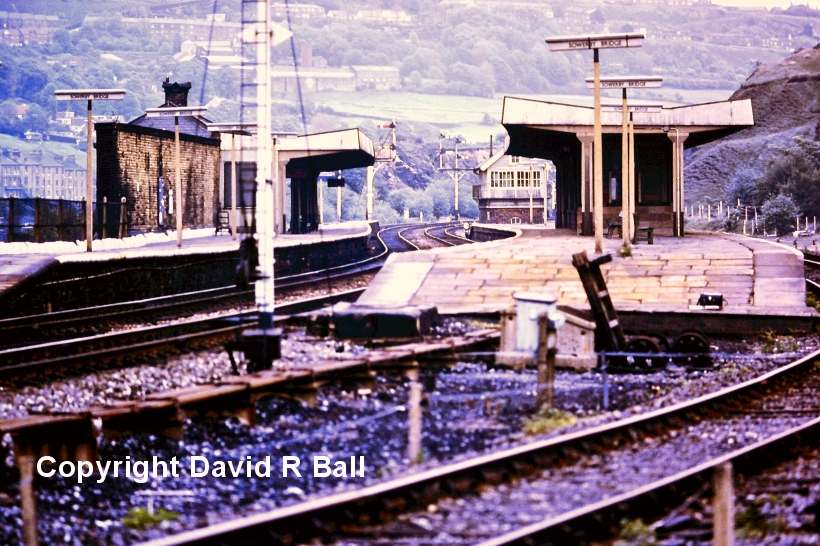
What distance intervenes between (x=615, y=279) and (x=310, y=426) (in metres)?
12.2

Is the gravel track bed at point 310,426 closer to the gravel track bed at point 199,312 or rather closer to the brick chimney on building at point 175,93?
the gravel track bed at point 199,312

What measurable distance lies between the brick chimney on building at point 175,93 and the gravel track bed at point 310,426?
45777 millimetres

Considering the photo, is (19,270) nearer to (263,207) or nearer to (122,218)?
(263,207)

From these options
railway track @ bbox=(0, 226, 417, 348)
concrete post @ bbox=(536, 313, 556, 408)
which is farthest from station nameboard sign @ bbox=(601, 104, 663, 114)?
concrete post @ bbox=(536, 313, 556, 408)

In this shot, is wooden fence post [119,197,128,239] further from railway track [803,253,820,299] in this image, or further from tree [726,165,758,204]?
tree [726,165,758,204]

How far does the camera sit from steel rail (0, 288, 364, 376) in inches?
589

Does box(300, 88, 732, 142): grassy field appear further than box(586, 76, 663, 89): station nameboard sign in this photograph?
Yes

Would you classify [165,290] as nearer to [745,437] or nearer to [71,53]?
[745,437]

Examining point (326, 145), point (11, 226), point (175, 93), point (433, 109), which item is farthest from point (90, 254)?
point (433, 109)

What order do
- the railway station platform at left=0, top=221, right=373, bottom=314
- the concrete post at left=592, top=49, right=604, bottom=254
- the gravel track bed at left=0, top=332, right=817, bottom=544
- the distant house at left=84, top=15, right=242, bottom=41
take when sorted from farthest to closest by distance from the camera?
the distant house at left=84, top=15, right=242, bottom=41
the concrete post at left=592, top=49, right=604, bottom=254
the railway station platform at left=0, top=221, right=373, bottom=314
the gravel track bed at left=0, top=332, right=817, bottom=544

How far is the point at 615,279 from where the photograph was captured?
22.2 m

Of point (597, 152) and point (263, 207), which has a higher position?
point (597, 152)

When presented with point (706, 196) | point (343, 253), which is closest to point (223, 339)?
point (343, 253)

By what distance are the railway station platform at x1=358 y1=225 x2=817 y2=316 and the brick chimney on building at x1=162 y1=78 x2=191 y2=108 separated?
38.0m
